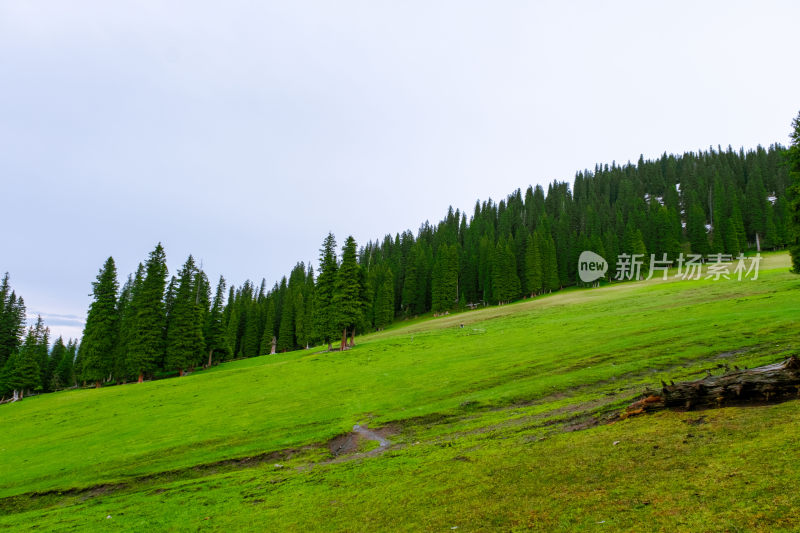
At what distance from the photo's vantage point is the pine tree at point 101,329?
5797 cm

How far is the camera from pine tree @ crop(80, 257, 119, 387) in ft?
190

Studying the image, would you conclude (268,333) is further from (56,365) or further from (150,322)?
(56,365)

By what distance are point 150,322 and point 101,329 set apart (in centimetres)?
737

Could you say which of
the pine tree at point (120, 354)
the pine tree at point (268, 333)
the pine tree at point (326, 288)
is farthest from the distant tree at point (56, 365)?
the pine tree at point (326, 288)

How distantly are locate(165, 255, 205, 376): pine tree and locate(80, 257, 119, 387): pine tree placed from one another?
26.7 ft

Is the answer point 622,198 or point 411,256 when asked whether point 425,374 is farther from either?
point 622,198

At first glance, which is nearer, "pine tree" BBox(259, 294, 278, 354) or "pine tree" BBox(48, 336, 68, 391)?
"pine tree" BBox(48, 336, 68, 391)

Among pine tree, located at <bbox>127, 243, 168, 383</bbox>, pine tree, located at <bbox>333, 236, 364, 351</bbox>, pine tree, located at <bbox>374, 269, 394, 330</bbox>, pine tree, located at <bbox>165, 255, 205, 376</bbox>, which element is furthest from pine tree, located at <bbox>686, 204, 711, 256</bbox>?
pine tree, located at <bbox>127, 243, 168, 383</bbox>

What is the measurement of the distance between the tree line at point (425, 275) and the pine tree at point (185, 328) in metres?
0.20

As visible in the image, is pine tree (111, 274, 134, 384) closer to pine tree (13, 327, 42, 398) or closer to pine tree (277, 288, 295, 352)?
pine tree (13, 327, 42, 398)

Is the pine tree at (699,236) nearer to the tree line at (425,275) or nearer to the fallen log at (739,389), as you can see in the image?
the tree line at (425,275)

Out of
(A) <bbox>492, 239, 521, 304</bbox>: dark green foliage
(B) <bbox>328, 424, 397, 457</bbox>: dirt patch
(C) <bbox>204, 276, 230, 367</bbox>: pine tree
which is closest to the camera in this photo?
(B) <bbox>328, 424, 397, 457</bbox>: dirt patch

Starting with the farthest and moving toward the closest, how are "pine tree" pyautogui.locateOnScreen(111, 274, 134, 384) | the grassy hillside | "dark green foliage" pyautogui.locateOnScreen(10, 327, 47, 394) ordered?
"dark green foliage" pyautogui.locateOnScreen(10, 327, 47, 394)
"pine tree" pyautogui.locateOnScreen(111, 274, 134, 384)
the grassy hillside

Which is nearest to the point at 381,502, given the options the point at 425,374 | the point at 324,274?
the point at 425,374
